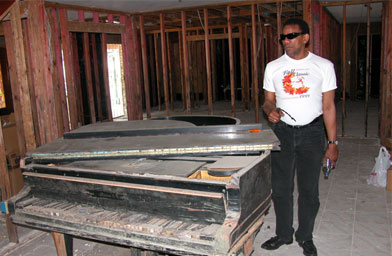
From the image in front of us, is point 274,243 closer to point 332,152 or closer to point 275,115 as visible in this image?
point 332,152

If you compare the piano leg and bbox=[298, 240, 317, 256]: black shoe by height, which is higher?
the piano leg

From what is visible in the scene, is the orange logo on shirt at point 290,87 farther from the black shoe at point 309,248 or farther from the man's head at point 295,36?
the black shoe at point 309,248

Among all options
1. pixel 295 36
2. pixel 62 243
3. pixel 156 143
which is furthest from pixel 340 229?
pixel 62 243

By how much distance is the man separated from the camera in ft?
7.75

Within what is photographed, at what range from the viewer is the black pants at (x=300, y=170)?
8.12 ft

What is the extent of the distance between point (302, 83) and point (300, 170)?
62 centimetres

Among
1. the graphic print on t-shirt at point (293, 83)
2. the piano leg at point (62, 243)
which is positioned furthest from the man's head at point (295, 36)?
the piano leg at point (62, 243)

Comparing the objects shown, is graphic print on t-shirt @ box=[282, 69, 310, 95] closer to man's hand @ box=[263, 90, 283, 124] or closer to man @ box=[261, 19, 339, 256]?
man @ box=[261, 19, 339, 256]

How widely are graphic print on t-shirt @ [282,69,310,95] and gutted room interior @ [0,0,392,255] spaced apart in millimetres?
1588

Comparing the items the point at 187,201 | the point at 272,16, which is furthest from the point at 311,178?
the point at 272,16

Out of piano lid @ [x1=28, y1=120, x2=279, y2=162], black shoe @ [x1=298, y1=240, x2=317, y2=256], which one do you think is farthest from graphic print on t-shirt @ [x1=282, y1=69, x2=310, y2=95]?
black shoe @ [x1=298, y1=240, x2=317, y2=256]

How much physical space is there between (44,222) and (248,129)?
1335mm

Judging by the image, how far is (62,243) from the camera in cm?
243

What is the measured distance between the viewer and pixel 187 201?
1.68 meters
